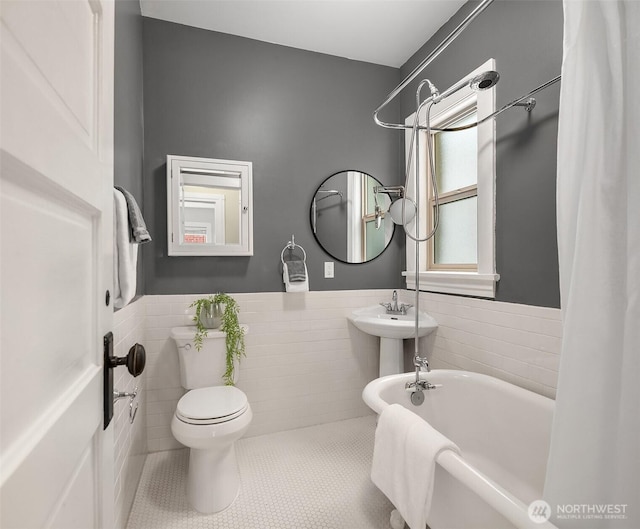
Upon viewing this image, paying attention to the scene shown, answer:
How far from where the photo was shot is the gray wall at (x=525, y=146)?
5.16 ft

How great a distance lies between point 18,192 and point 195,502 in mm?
1824

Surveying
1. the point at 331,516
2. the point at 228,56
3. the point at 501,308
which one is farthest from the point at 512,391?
the point at 228,56

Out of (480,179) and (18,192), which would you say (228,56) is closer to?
(480,179)

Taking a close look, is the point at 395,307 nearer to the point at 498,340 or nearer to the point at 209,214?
the point at 498,340

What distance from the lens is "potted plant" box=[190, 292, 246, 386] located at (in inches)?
81.7

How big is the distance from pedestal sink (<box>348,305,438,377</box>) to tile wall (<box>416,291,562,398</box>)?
0.43ft

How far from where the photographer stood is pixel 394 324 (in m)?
2.15

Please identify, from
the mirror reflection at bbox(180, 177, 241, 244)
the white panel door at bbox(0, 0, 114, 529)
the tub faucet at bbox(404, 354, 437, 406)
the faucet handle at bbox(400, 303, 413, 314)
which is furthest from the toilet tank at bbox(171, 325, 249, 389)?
the white panel door at bbox(0, 0, 114, 529)

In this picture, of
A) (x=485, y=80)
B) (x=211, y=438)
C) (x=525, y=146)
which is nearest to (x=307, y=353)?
(x=211, y=438)

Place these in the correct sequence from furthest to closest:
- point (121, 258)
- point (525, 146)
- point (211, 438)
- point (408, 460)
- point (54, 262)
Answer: point (525, 146), point (211, 438), point (408, 460), point (121, 258), point (54, 262)

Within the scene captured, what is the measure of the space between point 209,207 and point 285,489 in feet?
5.73

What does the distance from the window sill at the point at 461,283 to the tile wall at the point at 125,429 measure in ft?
5.96

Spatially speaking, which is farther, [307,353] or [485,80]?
[307,353]

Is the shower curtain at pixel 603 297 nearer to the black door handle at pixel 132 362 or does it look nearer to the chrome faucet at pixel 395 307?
the black door handle at pixel 132 362
